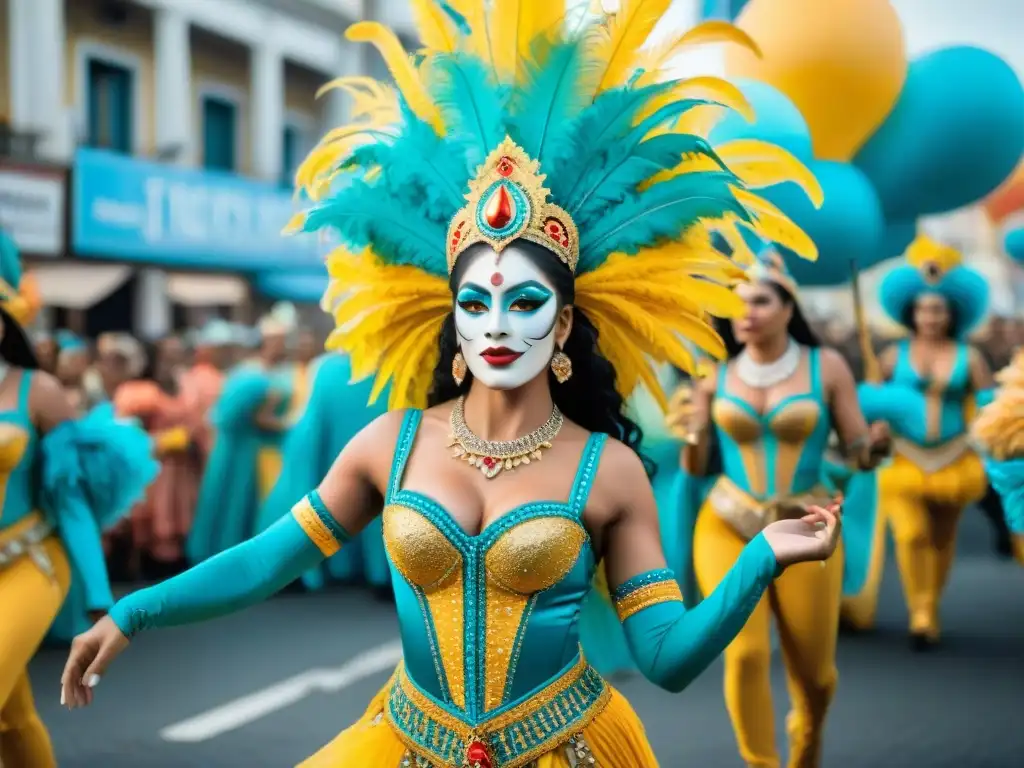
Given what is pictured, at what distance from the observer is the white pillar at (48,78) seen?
16312 mm

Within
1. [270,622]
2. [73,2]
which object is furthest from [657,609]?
[73,2]

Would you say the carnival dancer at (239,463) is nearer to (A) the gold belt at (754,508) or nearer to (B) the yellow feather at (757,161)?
(A) the gold belt at (754,508)

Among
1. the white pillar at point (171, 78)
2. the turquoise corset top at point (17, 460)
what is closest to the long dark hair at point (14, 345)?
the turquoise corset top at point (17, 460)

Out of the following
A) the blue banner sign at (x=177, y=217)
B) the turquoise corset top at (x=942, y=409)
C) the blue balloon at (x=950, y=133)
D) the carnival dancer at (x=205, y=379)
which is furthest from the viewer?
the blue banner sign at (x=177, y=217)

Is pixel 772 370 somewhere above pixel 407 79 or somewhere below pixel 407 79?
below

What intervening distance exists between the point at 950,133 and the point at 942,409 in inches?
84.5

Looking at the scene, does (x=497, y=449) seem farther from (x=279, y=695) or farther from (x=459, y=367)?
(x=279, y=695)

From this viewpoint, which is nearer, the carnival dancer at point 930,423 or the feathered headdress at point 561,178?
the feathered headdress at point 561,178

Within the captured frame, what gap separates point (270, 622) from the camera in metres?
8.04

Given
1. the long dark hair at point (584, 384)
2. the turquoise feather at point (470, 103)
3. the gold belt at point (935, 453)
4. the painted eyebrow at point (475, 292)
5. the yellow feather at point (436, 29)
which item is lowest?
the gold belt at point (935, 453)

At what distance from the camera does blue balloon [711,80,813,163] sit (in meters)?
4.60

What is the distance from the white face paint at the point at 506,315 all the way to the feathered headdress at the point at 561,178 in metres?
0.07

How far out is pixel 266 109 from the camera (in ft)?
70.9

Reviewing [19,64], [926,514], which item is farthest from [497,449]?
[19,64]
